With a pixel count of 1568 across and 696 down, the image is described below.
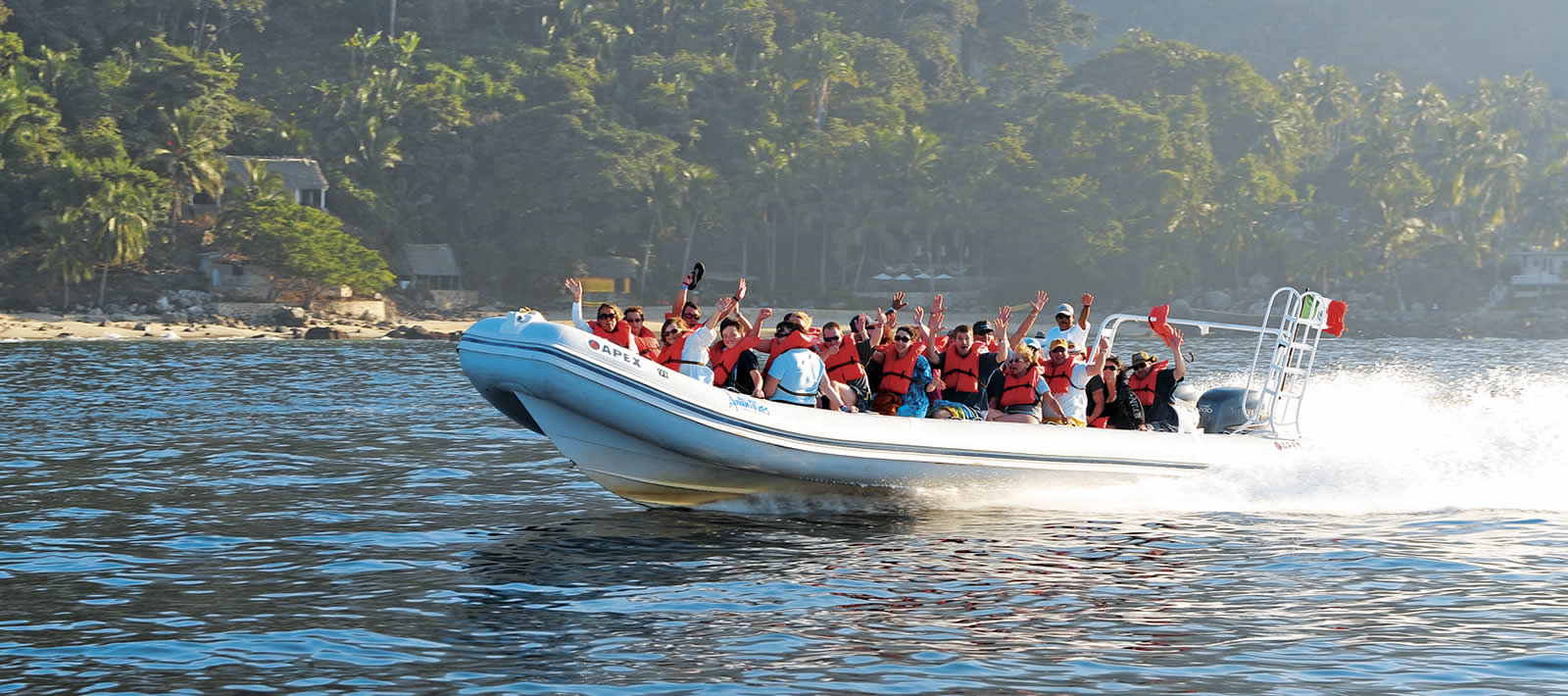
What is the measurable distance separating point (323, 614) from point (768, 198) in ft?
188

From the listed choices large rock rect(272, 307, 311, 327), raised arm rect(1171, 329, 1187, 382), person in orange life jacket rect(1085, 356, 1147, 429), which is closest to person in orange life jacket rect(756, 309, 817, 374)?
person in orange life jacket rect(1085, 356, 1147, 429)

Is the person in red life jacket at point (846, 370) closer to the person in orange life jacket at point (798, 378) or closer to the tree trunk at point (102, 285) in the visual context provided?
the person in orange life jacket at point (798, 378)

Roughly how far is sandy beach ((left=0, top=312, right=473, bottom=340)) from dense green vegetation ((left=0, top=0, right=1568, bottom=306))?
1.77 meters

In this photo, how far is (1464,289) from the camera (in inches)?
2869

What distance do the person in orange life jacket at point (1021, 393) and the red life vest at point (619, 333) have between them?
110 inches

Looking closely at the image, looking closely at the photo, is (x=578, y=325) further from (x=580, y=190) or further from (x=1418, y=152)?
(x=1418, y=152)

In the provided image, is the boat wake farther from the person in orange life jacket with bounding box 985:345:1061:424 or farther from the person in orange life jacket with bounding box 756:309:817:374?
the person in orange life jacket with bounding box 756:309:817:374

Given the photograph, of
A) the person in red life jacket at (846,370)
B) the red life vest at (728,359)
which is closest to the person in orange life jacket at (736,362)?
the red life vest at (728,359)

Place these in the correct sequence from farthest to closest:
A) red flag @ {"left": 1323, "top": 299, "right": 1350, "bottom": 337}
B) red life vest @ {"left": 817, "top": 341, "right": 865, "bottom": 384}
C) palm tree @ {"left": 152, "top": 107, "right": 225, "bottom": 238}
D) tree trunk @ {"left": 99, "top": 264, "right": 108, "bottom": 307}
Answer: palm tree @ {"left": 152, "top": 107, "right": 225, "bottom": 238}, tree trunk @ {"left": 99, "top": 264, "right": 108, "bottom": 307}, red flag @ {"left": 1323, "top": 299, "right": 1350, "bottom": 337}, red life vest @ {"left": 817, "top": 341, "right": 865, "bottom": 384}

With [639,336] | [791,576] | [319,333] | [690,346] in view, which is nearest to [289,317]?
[319,333]

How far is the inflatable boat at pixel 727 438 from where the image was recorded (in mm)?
10180

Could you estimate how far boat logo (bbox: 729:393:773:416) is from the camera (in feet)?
34.1

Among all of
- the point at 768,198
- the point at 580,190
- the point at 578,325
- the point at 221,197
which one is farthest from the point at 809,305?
the point at 578,325

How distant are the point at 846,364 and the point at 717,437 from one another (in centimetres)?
140
